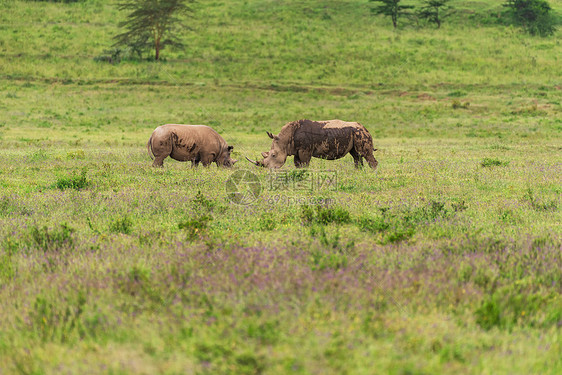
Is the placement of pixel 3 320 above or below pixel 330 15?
below

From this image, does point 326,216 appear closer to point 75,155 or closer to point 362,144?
point 362,144

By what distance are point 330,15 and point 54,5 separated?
3848 centimetres

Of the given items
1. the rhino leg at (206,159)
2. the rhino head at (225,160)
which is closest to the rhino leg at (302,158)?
the rhino head at (225,160)

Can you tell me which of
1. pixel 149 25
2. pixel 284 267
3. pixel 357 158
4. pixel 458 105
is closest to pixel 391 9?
pixel 458 105

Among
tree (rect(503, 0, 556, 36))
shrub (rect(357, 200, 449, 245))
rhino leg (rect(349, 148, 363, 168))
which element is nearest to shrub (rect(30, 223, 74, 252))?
shrub (rect(357, 200, 449, 245))

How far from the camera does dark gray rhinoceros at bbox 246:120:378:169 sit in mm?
15391

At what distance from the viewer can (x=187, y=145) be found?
16109 mm

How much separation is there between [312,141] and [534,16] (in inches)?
2436

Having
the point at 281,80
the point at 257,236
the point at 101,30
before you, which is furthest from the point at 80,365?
the point at 101,30

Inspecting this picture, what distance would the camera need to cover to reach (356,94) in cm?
4369

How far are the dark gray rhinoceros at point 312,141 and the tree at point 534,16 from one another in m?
57.7

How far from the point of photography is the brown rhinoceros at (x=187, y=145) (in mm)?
15828

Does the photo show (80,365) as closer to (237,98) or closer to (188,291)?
(188,291)

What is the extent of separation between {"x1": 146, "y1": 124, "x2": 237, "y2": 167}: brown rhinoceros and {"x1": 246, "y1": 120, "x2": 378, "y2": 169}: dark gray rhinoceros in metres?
1.85
